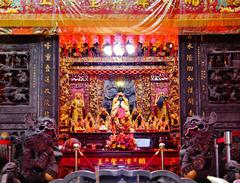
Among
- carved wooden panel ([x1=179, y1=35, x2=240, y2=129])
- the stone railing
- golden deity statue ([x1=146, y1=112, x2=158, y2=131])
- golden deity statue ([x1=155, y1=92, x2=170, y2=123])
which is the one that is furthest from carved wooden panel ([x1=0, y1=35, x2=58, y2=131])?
the stone railing

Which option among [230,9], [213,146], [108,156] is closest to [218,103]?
Answer: [213,146]

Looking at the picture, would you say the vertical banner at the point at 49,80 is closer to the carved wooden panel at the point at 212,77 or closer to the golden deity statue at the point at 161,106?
the carved wooden panel at the point at 212,77

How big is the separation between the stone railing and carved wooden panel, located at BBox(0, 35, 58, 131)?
4.45m

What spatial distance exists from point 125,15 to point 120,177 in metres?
4.83

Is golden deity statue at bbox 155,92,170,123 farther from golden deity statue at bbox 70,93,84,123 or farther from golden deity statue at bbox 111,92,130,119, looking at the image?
golden deity statue at bbox 70,93,84,123

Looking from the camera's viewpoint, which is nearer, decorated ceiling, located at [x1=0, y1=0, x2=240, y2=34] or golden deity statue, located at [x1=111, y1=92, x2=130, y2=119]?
decorated ceiling, located at [x1=0, y1=0, x2=240, y2=34]

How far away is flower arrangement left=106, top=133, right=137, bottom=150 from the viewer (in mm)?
10289

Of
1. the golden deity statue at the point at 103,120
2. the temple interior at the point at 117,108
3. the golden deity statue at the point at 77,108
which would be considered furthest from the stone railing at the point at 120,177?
the golden deity statue at the point at 77,108

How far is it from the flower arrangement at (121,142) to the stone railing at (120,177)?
17.5 feet

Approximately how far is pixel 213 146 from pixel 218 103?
3.59 ft

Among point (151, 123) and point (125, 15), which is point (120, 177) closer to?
point (125, 15)

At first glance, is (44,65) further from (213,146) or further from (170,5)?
(213,146)

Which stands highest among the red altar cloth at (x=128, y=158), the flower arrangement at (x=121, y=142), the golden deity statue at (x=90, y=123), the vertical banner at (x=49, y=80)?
the vertical banner at (x=49, y=80)

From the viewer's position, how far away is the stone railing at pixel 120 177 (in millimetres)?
4863
